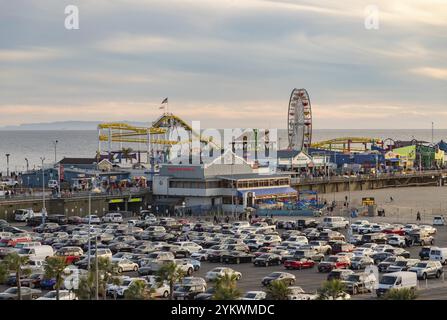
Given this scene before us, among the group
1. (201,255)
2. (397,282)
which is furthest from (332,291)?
(201,255)

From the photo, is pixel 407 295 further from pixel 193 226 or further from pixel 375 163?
pixel 375 163

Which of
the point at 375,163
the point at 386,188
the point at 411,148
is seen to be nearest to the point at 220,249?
the point at 386,188

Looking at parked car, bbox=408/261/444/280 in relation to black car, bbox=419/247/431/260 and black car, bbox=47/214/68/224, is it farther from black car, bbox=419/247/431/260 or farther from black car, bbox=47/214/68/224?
black car, bbox=47/214/68/224

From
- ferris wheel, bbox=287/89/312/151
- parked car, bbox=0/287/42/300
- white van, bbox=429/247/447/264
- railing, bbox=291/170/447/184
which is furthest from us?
ferris wheel, bbox=287/89/312/151

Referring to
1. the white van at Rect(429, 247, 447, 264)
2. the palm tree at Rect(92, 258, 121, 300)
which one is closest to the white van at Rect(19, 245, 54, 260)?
the palm tree at Rect(92, 258, 121, 300)

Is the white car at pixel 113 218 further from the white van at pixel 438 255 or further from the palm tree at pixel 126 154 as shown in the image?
the palm tree at pixel 126 154

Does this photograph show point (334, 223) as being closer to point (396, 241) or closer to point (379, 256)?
point (396, 241)
